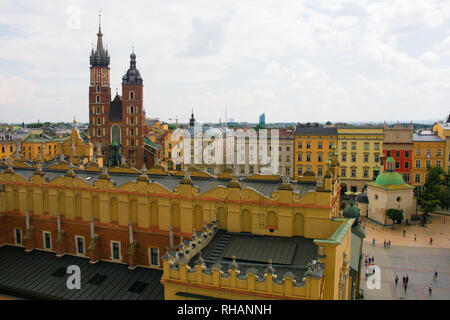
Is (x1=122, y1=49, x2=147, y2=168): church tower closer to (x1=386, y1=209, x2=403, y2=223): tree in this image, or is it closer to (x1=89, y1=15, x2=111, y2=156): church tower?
(x1=89, y1=15, x2=111, y2=156): church tower

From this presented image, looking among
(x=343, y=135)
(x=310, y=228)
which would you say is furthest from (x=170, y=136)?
(x=310, y=228)

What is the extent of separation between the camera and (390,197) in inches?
2564

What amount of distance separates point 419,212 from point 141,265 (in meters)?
62.8

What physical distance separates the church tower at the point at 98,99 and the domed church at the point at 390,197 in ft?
264

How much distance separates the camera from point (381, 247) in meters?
54.5

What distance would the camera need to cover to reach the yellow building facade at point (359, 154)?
8550 cm

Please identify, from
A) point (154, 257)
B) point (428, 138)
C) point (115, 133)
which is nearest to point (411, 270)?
point (154, 257)

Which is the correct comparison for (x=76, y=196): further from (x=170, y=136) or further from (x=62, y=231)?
(x=170, y=136)

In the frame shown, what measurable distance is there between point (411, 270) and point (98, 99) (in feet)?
322

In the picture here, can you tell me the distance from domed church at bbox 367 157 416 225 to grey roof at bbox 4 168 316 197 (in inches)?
1699

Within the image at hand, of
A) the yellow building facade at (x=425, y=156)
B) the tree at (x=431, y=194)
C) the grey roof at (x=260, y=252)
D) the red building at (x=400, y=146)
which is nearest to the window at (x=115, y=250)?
the grey roof at (x=260, y=252)

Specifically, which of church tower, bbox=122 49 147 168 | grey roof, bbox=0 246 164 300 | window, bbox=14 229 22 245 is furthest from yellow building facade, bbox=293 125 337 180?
window, bbox=14 229 22 245

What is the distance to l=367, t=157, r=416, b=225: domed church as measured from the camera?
2569 inches

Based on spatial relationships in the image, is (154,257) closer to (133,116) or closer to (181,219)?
(181,219)
